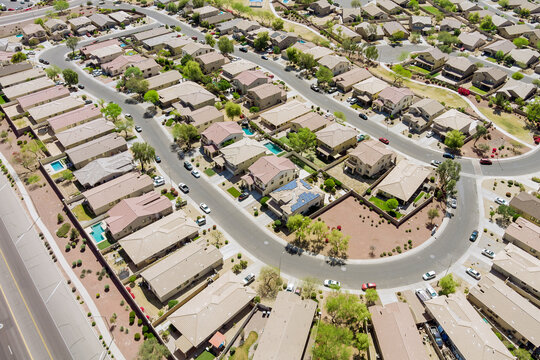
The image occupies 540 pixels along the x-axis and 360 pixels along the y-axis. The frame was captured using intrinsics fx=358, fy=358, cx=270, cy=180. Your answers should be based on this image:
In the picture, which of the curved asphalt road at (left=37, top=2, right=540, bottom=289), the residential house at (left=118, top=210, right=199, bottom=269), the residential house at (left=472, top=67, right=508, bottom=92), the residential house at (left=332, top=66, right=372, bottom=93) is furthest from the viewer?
the residential house at (left=472, top=67, right=508, bottom=92)

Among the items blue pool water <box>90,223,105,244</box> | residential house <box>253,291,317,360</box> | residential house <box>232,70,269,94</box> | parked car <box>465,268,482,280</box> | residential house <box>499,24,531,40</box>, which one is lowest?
blue pool water <box>90,223,105,244</box>

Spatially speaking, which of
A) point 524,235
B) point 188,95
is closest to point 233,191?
point 188,95

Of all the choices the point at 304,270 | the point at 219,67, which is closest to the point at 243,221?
the point at 304,270

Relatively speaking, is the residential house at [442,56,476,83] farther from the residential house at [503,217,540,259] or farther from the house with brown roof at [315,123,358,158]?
the residential house at [503,217,540,259]

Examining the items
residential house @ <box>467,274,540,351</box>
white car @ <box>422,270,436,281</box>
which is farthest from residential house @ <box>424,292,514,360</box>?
white car @ <box>422,270,436,281</box>

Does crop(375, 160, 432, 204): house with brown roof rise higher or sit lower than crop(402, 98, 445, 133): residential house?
lower

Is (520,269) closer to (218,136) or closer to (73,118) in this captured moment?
(218,136)
